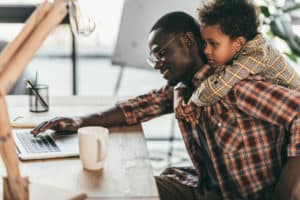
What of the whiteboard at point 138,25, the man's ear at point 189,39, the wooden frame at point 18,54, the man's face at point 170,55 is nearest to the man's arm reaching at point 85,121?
the man's face at point 170,55

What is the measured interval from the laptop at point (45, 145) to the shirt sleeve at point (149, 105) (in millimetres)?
243

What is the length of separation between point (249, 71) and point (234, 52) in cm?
17

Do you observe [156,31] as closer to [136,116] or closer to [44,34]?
[136,116]

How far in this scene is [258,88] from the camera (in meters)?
1.58

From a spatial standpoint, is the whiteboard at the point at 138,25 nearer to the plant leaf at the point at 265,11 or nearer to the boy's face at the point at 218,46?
the plant leaf at the point at 265,11

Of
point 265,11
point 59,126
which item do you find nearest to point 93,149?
point 59,126

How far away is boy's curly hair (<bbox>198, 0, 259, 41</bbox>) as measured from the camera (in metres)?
1.77

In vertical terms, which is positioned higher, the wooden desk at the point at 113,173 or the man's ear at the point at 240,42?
the man's ear at the point at 240,42

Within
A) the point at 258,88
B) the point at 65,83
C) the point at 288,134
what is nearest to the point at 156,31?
the point at 258,88

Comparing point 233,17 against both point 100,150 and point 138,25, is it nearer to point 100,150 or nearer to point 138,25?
point 100,150

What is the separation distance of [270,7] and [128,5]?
0.79 meters

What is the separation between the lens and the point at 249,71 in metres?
1.65

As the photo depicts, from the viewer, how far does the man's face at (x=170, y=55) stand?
184cm

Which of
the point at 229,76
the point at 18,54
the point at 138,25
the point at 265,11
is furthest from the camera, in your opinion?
the point at 138,25
